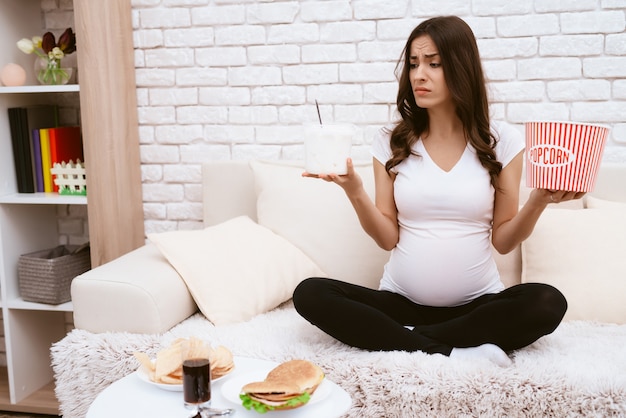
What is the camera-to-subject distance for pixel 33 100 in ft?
8.54

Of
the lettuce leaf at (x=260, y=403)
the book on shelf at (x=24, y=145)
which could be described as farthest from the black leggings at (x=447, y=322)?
the book on shelf at (x=24, y=145)

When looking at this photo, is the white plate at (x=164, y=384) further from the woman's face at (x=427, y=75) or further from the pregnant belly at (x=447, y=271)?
the woman's face at (x=427, y=75)

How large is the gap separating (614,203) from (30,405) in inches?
85.0

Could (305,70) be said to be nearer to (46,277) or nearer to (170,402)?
(46,277)

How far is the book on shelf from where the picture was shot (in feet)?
8.09

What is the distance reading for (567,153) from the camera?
1.36m

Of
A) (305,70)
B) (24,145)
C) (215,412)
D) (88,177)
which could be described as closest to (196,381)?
(215,412)

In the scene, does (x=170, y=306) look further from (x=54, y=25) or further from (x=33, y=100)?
(x=54, y=25)

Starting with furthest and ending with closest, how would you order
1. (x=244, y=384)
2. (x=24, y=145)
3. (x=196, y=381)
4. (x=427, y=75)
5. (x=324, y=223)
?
(x=24, y=145) < (x=324, y=223) < (x=427, y=75) < (x=244, y=384) < (x=196, y=381)

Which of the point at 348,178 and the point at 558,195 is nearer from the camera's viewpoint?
the point at 558,195

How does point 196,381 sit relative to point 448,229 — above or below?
below

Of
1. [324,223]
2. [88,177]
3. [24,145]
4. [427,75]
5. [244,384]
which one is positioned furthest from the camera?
[24,145]

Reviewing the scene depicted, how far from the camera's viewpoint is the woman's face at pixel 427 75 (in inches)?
70.6

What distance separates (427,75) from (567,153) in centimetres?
54
